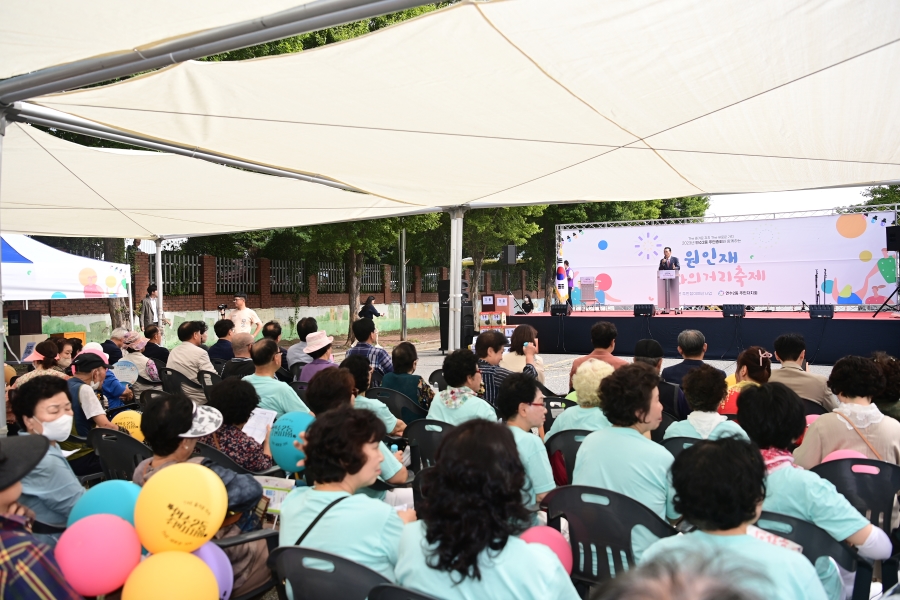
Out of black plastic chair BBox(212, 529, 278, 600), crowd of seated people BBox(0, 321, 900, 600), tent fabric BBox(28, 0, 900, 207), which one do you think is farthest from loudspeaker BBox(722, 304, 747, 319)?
black plastic chair BBox(212, 529, 278, 600)

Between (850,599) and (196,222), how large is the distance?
9.24 m

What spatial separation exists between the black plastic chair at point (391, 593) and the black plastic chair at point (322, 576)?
126 millimetres

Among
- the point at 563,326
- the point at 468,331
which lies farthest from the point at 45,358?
the point at 563,326

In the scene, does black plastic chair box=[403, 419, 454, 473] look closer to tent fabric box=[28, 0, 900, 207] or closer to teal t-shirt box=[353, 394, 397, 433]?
teal t-shirt box=[353, 394, 397, 433]

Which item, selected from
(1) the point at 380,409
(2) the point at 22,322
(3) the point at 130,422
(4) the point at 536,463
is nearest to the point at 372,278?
(2) the point at 22,322

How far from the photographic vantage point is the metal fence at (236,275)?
60.1ft

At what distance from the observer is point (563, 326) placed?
14984 millimetres

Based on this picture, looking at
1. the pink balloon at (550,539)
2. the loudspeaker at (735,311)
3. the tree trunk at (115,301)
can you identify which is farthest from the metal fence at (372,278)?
the pink balloon at (550,539)

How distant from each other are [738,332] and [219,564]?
12573mm

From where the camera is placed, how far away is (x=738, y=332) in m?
13.0

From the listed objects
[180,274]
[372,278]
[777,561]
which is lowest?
[777,561]

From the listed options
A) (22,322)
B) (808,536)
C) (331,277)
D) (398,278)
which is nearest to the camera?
(808,536)

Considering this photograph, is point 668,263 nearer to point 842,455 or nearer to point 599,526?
point 842,455

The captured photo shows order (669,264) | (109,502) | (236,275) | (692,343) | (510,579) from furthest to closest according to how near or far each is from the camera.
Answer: (236,275) < (669,264) < (692,343) < (109,502) < (510,579)
